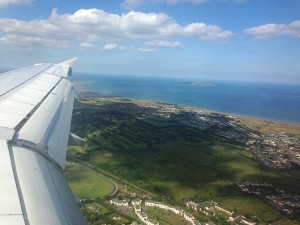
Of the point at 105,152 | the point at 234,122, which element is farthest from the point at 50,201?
the point at 234,122

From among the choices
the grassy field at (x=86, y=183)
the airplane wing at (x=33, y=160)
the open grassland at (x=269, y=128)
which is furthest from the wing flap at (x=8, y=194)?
the open grassland at (x=269, y=128)

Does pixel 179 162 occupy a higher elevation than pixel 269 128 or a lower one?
lower

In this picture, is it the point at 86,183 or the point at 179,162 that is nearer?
the point at 86,183

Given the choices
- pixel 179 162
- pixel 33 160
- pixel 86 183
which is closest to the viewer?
pixel 33 160

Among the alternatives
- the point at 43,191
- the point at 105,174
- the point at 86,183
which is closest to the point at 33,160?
the point at 43,191

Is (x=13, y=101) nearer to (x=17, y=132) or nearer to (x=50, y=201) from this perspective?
(x=17, y=132)

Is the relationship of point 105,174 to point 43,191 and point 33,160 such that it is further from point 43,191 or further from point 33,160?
point 43,191

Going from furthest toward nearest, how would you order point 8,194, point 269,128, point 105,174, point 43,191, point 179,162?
1. point 269,128
2. point 179,162
3. point 105,174
4. point 43,191
5. point 8,194

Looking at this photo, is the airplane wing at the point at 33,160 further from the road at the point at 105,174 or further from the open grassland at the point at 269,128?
the open grassland at the point at 269,128
